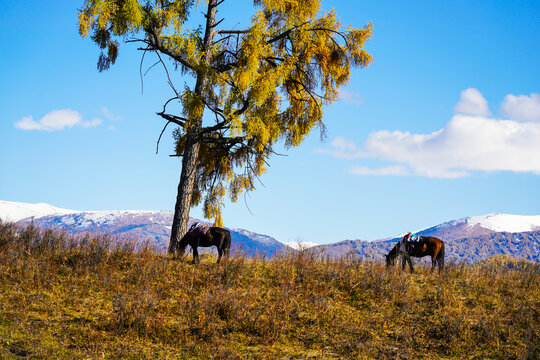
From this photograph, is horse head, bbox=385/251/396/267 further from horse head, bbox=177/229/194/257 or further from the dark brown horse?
horse head, bbox=177/229/194/257

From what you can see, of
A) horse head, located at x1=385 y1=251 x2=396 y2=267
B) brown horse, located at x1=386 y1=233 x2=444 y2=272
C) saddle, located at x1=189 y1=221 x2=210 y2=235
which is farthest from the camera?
brown horse, located at x1=386 y1=233 x2=444 y2=272

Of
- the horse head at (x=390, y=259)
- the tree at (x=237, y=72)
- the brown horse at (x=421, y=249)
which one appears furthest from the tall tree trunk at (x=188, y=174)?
the brown horse at (x=421, y=249)

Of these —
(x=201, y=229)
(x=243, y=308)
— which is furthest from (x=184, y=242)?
(x=243, y=308)

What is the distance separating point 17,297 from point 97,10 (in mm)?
7505

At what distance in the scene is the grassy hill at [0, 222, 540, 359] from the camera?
23.3ft

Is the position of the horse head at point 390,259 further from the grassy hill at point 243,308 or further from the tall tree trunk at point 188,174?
the tall tree trunk at point 188,174

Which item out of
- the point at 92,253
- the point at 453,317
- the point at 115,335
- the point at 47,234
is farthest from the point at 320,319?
the point at 47,234

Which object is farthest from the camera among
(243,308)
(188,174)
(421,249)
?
(188,174)

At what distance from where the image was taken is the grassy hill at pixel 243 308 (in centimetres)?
711

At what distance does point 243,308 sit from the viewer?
8109 mm

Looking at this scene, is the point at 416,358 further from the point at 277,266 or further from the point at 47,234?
the point at 47,234

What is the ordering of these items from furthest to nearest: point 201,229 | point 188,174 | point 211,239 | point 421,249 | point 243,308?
point 188,174 < point 421,249 < point 201,229 < point 211,239 < point 243,308

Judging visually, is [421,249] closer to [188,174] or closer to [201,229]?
[201,229]

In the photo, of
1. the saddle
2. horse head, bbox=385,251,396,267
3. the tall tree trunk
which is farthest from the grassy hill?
the tall tree trunk
